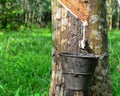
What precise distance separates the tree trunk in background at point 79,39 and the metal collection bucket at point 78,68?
130mm

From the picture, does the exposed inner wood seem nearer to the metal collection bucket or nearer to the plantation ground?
the metal collection bucket

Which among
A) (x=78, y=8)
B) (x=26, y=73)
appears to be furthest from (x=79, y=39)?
(x=26, y=73)

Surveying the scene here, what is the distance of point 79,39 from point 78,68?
1.22 feet

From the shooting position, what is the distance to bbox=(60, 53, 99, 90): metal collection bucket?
9.77 ft

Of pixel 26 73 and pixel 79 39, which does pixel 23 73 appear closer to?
pixel 26 73

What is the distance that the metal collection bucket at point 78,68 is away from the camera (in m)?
2.98

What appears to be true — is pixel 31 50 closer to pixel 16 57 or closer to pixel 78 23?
pixel 16 57

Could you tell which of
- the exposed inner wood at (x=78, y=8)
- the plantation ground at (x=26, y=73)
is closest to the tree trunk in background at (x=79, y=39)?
the exposed inner wood at (x=78, y=8)

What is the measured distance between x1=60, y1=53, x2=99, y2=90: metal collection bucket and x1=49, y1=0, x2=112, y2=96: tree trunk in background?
0.13m

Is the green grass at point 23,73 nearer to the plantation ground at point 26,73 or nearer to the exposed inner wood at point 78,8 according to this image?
the plantation ground at point 26,73

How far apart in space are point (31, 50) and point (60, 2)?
14.5ft

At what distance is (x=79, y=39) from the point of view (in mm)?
3281

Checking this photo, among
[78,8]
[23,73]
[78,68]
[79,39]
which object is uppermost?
[78,8]

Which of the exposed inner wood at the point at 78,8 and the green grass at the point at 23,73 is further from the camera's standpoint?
the green grass at the point at 23,73
